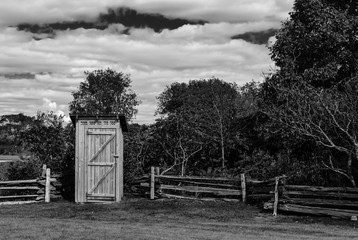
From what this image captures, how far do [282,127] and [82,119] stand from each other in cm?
659

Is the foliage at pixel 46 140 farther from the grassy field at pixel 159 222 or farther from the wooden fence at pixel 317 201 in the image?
the wooden fence at pixel 317 201

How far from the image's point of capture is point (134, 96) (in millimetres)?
44125

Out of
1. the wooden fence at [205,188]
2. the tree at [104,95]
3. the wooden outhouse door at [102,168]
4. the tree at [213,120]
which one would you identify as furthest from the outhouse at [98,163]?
the tree at [104,95]

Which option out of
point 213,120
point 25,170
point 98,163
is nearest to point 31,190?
point 25,170

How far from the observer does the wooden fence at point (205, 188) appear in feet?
46.2

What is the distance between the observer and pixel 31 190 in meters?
15.7

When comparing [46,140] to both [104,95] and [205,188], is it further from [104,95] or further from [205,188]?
A: [104,95]

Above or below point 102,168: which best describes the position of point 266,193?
below

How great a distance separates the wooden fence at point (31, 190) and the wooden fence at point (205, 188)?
118 inches

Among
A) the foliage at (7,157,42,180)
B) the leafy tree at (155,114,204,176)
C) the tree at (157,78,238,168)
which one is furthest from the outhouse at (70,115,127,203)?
the tree at (157,78,238,168)

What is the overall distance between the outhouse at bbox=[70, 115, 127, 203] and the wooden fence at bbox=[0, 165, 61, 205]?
122cm

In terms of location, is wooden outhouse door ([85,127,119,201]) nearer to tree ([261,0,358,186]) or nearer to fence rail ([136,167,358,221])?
fence rail ([136,167,358,221])

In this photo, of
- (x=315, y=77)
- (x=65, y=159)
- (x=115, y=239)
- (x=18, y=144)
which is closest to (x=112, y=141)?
(x=65, y=159)

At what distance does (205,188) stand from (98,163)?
11.5 feet
